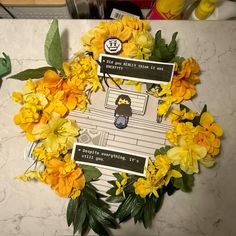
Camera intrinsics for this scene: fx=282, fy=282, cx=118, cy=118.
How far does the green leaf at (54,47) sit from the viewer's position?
0.60 metres

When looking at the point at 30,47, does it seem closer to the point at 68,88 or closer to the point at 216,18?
the point at 68,88

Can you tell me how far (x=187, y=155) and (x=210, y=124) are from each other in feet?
0.28

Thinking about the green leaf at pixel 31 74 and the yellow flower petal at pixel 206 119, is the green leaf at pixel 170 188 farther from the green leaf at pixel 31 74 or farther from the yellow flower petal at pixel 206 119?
the green leaf at pixel 31 74

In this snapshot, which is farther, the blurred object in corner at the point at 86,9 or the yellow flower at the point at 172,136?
the blurred object in corner at the point at 86,9

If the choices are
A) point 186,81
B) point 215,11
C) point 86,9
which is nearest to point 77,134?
point 186,81

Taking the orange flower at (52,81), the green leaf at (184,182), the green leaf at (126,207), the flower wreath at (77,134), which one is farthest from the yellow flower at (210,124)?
the orange flower at (52,81)

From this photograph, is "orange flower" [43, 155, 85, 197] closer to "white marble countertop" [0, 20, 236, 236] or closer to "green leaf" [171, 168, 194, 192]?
"white marble countertop" [0, 20, 236, 236]

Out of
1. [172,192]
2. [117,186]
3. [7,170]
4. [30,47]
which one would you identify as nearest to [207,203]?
[172,192]

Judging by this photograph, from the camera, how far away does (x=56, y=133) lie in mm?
599

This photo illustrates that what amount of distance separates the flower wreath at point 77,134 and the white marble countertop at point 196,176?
1.4 inches

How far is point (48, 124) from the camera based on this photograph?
0.60m

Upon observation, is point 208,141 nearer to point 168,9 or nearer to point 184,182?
point 184,182

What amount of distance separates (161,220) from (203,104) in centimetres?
28

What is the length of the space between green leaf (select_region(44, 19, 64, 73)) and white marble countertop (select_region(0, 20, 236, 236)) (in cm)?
8
